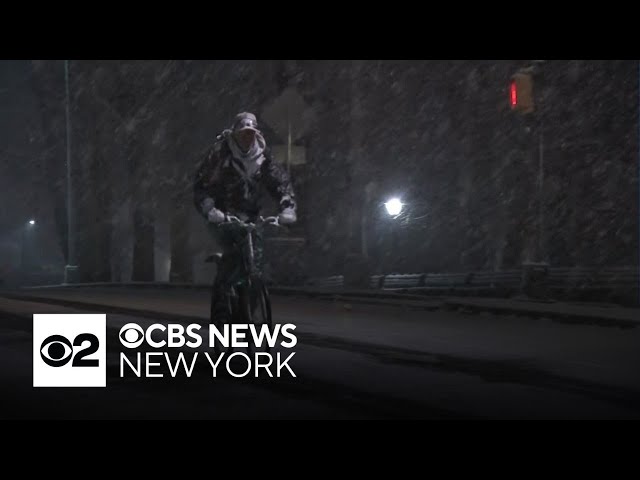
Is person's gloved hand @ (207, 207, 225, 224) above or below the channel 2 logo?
above

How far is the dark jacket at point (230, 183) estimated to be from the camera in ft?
29.6

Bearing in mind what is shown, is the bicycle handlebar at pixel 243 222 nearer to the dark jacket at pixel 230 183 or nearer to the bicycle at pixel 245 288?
the bicycle at pixel 245 288

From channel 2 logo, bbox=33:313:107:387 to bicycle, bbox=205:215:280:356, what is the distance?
1.25 m

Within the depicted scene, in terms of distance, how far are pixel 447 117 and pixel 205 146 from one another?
993 cm

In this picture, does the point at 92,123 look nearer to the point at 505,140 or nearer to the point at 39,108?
the point at 39,108

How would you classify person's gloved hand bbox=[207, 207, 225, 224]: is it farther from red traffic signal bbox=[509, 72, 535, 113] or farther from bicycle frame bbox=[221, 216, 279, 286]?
red traffic signal bbox=[509, 72, 535, 113]

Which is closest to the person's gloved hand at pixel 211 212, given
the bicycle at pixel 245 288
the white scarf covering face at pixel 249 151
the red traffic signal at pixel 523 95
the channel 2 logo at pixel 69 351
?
the bicycle at pixel 245 288

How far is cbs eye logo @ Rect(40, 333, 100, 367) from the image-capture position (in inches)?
360

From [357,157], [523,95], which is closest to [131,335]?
[523,95]

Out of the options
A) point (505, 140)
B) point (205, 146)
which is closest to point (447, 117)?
point (505, 140)

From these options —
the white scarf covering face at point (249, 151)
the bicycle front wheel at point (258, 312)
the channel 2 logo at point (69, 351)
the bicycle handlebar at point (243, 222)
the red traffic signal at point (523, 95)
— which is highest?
the red traffic signal at point (523, 95)

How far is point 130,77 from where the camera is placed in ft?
100

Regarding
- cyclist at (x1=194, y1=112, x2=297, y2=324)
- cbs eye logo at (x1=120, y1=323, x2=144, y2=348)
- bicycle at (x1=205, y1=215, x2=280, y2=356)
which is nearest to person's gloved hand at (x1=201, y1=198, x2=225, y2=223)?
cyclist at (x1=194, y1=112, x2=297, y2=324)

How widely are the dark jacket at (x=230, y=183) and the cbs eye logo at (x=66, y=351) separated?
1.71m
